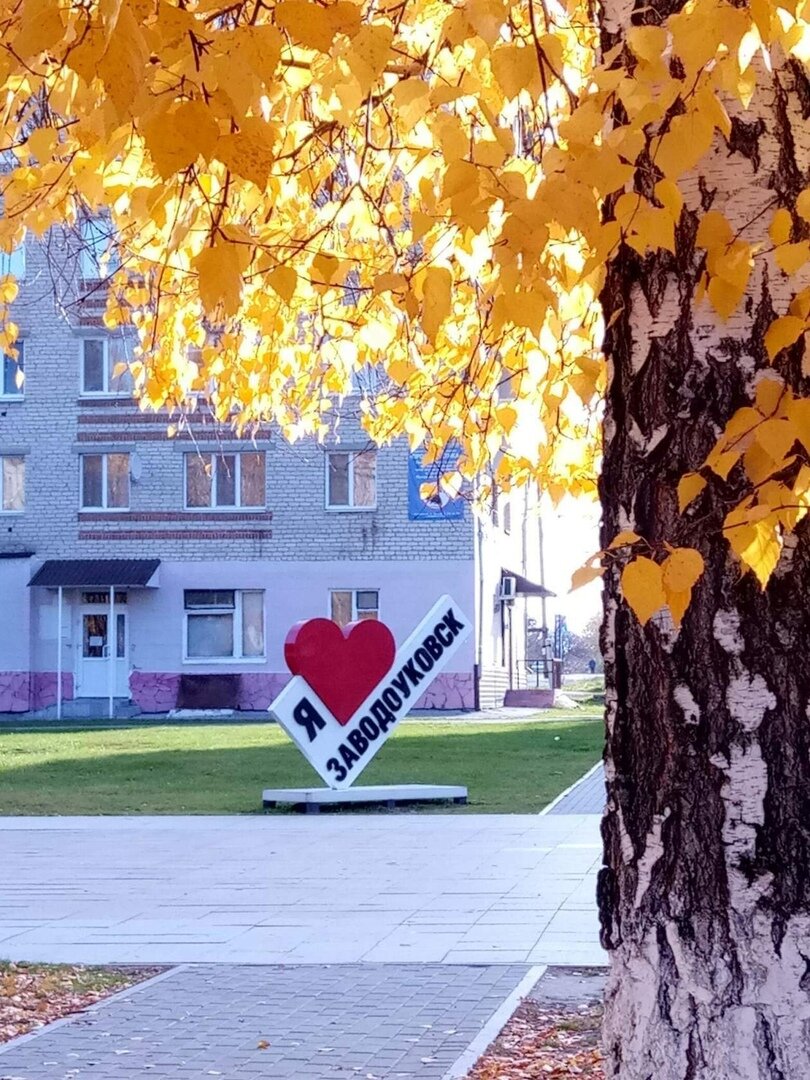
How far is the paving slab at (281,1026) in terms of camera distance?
5336 mm

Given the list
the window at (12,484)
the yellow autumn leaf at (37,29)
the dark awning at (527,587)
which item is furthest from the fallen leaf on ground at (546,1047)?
the dark awning at (527,587)

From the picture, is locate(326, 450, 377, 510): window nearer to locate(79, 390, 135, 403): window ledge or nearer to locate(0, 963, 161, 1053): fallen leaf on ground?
locate(79, 390, 135, 403): window ledge

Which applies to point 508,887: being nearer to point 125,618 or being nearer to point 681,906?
point 681,906

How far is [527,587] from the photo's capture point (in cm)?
4362

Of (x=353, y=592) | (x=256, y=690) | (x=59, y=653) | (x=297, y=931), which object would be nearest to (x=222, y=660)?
(x=256, y=690)

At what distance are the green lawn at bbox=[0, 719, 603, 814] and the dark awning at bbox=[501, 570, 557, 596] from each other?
1410 centimetres

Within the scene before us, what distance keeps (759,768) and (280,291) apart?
1.41 metres

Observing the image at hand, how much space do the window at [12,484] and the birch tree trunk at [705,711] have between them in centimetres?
3637

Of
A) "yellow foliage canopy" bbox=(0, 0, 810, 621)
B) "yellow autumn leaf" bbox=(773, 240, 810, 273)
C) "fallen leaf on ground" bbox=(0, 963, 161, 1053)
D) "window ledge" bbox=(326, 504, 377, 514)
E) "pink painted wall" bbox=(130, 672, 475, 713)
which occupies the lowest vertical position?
"pink painted wall" bbox=(130, 672, 475, 713)

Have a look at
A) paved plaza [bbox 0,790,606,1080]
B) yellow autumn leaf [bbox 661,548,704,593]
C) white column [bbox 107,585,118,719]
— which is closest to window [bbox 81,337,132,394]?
white column [bbox 107,585,118,719]

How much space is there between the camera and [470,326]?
25.0 feet

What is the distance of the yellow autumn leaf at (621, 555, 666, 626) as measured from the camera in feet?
9.55

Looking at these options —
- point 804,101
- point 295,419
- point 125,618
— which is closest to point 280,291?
point 804,101

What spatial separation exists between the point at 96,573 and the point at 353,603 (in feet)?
20.0
